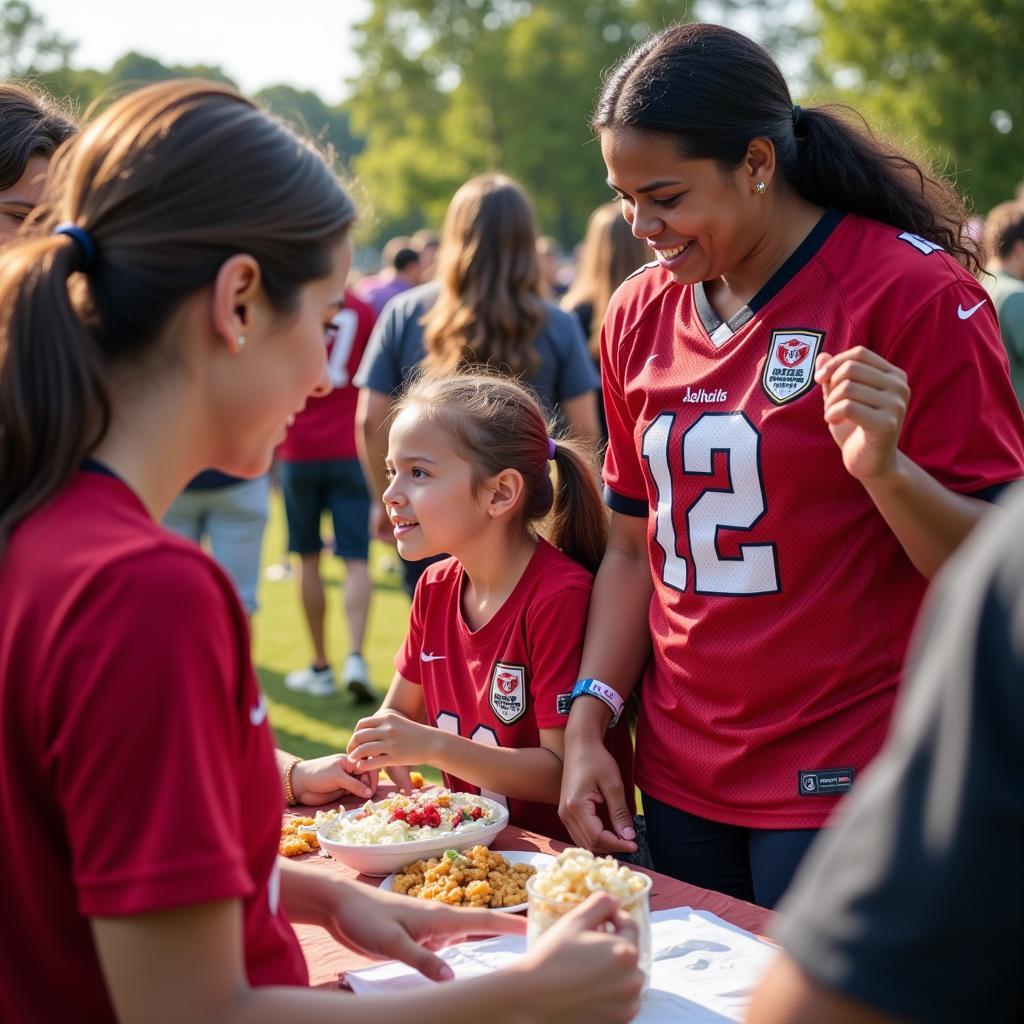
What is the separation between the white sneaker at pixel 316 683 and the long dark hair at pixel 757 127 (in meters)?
5.06

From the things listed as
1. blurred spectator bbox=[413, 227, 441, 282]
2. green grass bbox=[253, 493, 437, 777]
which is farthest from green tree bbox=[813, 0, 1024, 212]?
green grass bbox=[253, 493, 437, 777]

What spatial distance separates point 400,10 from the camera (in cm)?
3875

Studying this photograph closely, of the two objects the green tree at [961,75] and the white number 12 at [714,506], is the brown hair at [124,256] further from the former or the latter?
the green tree at [961,75]

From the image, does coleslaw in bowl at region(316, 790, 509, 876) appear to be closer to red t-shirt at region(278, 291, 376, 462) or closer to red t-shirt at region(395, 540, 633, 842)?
red t-shirt at region(395, 540, 633, 842)

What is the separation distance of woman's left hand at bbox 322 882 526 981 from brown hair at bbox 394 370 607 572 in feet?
4.66

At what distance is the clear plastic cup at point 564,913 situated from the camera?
5.12 feet

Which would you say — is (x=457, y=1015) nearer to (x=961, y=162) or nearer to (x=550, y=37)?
(x=961, y=162)

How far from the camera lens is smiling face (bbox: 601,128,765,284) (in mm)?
2217

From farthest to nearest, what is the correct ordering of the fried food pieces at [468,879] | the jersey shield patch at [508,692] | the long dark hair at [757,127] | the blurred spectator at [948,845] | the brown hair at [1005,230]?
the brown hair at [1005,230], the jersey shield patch at [508,692], the long dark hair at [757,127], the fried food pieces at [468,879], the blurred spectator at [948,845]

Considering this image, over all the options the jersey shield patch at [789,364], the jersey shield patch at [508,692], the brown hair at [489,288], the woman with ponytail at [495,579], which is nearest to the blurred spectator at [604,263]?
the brown hair at [489,288]

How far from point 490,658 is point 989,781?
2.08 meters

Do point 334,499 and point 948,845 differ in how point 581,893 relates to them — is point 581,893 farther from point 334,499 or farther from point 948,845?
point 334,499

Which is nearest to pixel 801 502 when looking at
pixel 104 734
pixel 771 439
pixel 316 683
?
pixel 771 439

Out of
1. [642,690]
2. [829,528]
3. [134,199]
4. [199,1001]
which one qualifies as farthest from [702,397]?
[199,1001]
